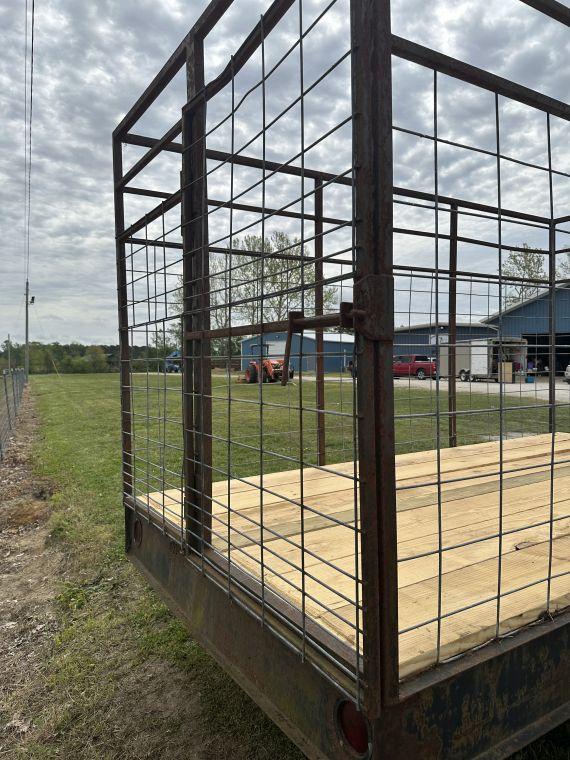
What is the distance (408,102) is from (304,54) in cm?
39

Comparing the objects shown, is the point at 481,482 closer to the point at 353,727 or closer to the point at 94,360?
the point at 353,727

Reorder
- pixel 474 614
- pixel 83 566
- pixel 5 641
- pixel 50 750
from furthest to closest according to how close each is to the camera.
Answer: pixel 83 566 → pixel 5 641 → pixel 50 750 → pixel 474 614

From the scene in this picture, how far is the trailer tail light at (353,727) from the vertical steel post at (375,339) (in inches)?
3.7

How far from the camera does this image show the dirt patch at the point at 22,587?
2631mm

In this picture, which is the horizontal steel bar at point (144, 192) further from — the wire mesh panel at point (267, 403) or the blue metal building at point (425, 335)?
the blue metal building at point (425, 335)

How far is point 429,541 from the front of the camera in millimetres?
2193

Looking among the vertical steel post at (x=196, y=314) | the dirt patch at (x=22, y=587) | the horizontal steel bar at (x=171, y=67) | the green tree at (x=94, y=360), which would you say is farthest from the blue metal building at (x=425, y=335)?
the green tree at (x=94, y=360)

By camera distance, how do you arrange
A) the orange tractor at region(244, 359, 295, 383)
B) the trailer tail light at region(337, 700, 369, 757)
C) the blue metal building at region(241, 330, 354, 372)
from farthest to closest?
the orange tractor at region(244, 359, 295, 383) < the blue metal building at region(241, 330, 354, 372) < the trailer tail light at region(337, 700, 369, 757)

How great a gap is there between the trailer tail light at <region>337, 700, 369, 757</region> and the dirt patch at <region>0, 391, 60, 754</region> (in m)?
1.70

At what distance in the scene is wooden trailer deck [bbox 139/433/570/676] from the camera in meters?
1.46

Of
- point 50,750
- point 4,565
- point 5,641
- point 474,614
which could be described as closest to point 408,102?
point 474,614

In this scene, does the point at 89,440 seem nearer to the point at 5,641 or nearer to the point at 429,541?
the point at 5,641

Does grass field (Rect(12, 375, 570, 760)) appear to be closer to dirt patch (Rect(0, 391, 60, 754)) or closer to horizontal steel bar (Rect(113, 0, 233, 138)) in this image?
dirt patch (Rect(0, 391, 60, 754))

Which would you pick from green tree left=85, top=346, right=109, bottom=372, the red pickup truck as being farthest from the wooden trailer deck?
green tree left=85, top=346, right=109, bottom=372
